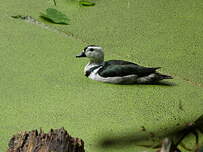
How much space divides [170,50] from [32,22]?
3.77 ft

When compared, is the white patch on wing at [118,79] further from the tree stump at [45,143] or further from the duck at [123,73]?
the tree stump at [45,143]

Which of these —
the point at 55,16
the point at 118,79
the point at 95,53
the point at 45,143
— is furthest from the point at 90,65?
the point at 45,143

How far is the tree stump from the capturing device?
157cm

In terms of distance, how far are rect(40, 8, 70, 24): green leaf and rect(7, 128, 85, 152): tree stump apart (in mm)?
2248

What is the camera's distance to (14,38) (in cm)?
346

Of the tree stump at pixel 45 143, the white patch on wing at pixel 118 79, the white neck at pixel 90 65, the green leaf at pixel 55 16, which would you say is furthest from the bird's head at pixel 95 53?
the tree stump at pixel 45 143

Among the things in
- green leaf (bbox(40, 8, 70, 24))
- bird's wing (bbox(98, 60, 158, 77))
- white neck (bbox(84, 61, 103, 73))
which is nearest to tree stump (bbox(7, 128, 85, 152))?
bird's wing (bbox(98, 60, 158, 77))

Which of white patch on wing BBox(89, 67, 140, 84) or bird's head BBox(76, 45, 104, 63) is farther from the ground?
bird's head BBox(76, 45, 104, 63)

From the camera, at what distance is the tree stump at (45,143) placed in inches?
61.6

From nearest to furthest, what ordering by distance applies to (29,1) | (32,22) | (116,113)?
(116,113) → (32,22) → (29,1)

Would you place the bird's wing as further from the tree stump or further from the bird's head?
the tree stump

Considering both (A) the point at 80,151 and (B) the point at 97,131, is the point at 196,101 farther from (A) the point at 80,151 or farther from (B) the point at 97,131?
(A) the point at 80,151

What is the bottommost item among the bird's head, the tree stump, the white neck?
the tree stump

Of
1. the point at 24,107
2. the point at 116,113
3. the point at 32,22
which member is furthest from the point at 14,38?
the point at 116,113
